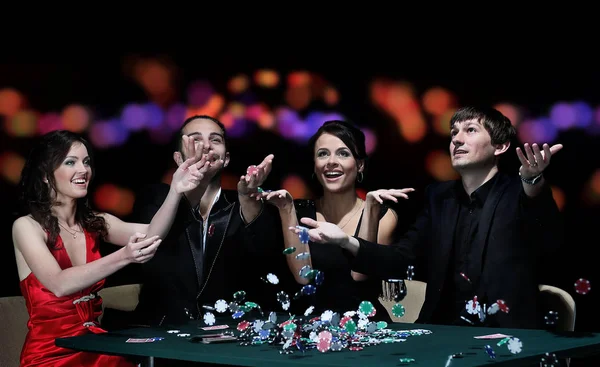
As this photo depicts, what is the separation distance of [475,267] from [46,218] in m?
1.79

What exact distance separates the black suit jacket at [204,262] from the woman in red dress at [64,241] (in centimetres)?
19

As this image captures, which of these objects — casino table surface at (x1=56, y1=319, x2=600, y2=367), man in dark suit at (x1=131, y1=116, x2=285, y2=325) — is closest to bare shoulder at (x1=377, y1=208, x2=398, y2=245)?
man in dark suit at (x1=131, y1=116, x2=285, y2=325)

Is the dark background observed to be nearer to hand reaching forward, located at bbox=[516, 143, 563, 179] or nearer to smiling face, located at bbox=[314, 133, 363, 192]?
smiling face, located at bbox=[314, 133, 363, 192]

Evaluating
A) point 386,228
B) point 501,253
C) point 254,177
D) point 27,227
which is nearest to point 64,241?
point 27,227

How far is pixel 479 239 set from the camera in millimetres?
3508

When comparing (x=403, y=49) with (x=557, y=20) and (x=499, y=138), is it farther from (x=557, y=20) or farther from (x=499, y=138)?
(x=499, y=138)

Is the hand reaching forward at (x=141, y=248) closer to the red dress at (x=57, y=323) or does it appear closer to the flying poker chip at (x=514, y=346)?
the red dress at (x=57, y=323)

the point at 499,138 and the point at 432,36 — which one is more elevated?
the point at 432,36

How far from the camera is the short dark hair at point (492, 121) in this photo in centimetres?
356

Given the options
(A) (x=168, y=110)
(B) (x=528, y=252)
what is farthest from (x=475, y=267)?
(A) (x=168, y=110)

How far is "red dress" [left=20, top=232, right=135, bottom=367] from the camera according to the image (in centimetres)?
318

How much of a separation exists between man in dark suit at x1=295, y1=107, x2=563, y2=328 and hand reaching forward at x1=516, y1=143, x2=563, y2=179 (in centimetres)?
5

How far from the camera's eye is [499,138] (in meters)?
3.56

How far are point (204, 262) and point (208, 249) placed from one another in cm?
6
